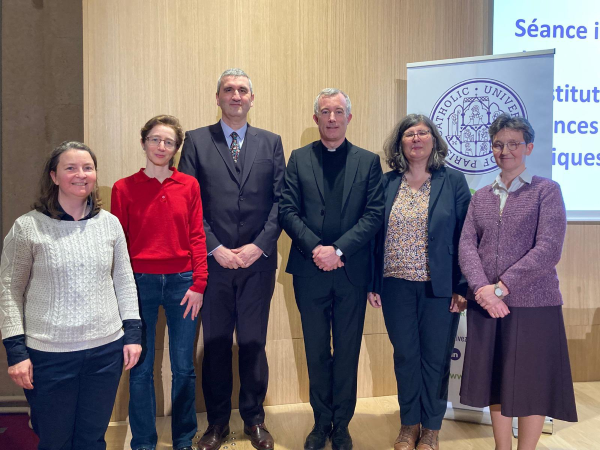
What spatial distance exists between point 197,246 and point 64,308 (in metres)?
0.77

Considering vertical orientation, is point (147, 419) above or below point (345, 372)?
below

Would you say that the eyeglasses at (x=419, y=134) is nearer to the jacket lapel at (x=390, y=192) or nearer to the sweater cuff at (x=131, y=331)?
the jacket lapel at (x=390, y=192)

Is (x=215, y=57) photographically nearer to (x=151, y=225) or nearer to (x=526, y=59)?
(x=151, y=225)

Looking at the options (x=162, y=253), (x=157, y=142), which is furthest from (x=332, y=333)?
(x=157, y=142)

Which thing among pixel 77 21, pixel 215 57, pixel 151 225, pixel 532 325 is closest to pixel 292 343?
pixel 151 225

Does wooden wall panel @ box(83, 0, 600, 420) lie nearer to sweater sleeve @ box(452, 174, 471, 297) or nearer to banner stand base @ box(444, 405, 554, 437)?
banner stand base @ box(444, 405, 554, 437)

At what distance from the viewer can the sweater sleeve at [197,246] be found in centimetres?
246

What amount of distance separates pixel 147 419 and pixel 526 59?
2918 millimetres

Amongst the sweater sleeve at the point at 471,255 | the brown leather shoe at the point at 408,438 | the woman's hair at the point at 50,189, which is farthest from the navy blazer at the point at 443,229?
the woman's hair at the point at 50,189

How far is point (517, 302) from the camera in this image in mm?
2209

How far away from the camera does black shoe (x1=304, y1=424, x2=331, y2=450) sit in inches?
103

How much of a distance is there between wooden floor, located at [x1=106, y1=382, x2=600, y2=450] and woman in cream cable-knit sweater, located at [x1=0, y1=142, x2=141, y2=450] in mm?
990

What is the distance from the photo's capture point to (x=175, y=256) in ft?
7.96

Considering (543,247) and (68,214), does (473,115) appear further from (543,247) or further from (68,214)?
(68,214)
